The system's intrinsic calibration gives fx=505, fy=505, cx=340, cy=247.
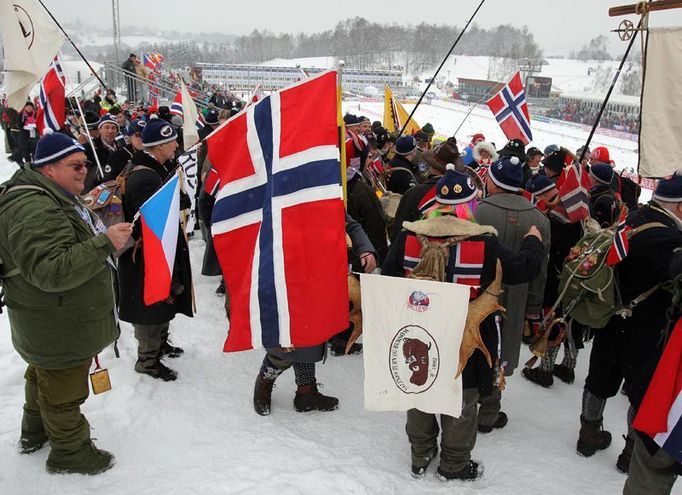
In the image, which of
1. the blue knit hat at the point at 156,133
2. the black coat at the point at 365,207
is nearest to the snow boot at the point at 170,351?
the blue knit hat at the point at 156,133

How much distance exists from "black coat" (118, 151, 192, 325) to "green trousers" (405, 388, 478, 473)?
87.1 inches

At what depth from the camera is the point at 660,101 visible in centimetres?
377

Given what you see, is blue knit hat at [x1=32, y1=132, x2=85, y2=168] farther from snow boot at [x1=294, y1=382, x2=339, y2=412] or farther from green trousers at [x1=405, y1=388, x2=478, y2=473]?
green trousers at [x1=405, y1=388, x2=478, y2=473]

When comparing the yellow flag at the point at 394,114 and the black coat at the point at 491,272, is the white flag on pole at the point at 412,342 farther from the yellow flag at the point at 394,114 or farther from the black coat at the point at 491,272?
the yellow flag at the point at 394,114

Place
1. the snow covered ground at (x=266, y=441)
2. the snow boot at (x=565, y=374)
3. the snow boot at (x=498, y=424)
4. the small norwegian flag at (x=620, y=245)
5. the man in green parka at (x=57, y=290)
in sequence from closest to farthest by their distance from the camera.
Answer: the man in green parka at (x=57, y=290), the small norwegian flag at (x=620, y=245), the snow covered ground at (x=266, y=441), the snow boot at (x=498, y=424), the snow boot at (x=565, y=374)

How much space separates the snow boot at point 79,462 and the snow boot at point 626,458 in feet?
11.4

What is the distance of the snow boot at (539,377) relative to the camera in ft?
15.6

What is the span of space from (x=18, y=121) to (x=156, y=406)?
11438 mm

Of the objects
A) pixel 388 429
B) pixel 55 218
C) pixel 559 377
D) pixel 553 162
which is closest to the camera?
pixel 55 218

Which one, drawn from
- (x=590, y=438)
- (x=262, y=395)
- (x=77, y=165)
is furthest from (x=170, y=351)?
(x=590, y=438)

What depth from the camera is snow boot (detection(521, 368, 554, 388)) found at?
4.75m

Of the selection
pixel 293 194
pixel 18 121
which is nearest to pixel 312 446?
pixel 293 194

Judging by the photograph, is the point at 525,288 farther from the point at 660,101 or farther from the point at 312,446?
the point at 312,446

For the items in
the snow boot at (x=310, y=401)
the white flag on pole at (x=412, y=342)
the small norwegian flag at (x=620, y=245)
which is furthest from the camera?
the snow boot at (x=310, y=401)
